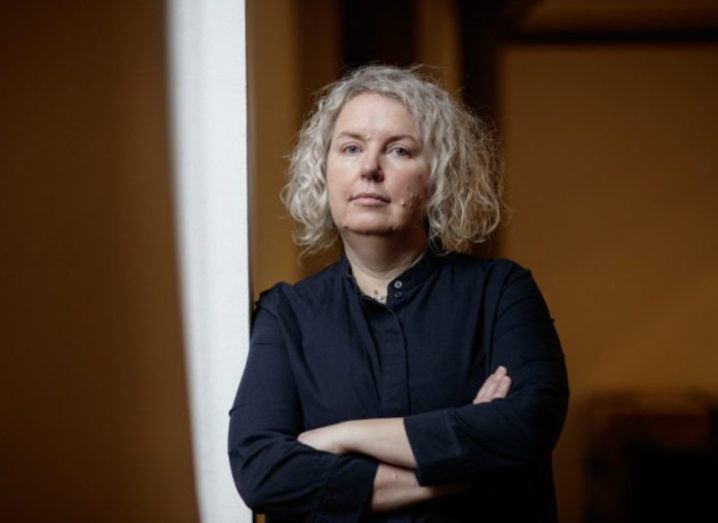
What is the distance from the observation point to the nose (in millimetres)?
1413

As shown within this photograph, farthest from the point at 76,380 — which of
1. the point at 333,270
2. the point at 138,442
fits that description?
the point at 333,270

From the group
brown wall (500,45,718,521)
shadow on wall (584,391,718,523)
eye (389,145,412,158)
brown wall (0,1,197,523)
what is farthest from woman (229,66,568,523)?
shadow on wall (584,391,718,523)

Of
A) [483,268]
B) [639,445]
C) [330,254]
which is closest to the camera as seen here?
[483,268]

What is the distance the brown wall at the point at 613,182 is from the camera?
2.98 meters

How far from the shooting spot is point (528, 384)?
4.32 ft

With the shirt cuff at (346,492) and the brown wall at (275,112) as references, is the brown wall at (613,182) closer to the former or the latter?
the brown wall at (275,112)

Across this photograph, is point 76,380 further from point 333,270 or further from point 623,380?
point 623,380

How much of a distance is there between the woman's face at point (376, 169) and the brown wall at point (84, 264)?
37cm

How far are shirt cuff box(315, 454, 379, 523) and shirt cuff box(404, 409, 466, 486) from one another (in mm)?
79

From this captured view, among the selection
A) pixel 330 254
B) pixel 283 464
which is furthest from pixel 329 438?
pixel 330 254

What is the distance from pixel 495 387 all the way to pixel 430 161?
0.43 metres

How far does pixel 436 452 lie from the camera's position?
1.25 meters

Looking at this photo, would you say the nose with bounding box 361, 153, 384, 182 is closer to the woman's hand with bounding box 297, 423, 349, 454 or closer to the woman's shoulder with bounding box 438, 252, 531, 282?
the woman's shoulder with bounding box 438, 252, 531, 282

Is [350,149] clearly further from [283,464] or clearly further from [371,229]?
[283,464]
